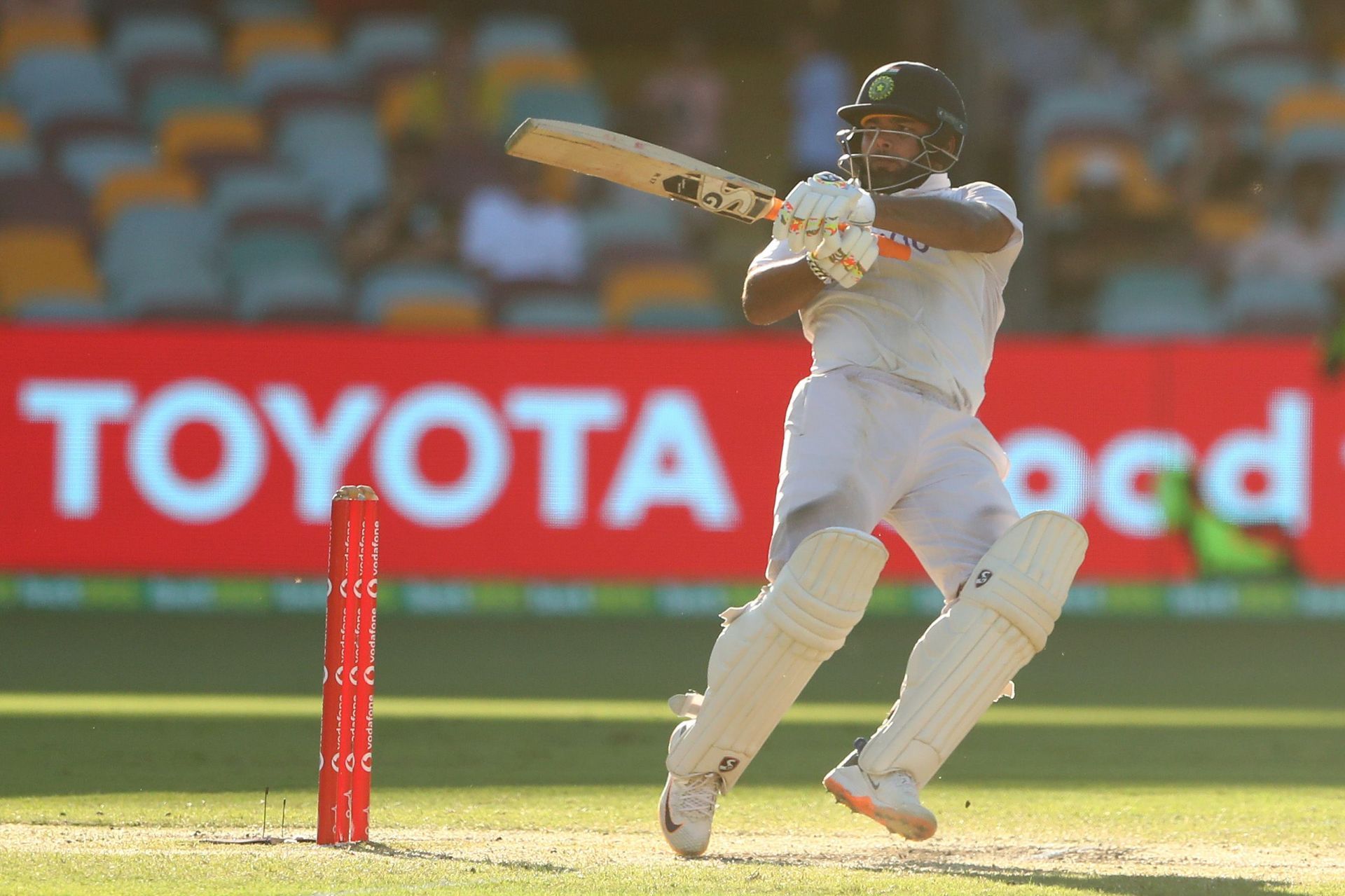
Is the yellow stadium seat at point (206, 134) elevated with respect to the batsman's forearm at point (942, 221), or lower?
elevated

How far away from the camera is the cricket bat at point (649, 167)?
469 cm

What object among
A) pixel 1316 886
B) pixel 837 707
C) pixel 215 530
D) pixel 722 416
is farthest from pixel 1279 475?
pixel 1316 886

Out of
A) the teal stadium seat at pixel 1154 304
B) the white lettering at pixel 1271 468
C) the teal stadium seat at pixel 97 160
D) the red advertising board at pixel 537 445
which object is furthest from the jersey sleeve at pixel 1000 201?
the teal stadium seat at pixel 97 160

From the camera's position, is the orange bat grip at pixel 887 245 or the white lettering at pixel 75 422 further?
the white lettering at pixel 75 422

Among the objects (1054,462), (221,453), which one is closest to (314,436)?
(221,453)

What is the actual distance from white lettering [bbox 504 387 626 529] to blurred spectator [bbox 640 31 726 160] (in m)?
3.57

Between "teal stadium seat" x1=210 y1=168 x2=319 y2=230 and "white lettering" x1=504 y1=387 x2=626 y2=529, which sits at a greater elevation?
"teal stadium seat" x1=210 y1=168 x2=319 y2=230

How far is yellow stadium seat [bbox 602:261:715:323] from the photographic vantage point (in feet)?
39.5

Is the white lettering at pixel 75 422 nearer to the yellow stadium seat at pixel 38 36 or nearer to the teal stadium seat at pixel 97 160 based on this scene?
the teal stadium seat at pixel 97 160

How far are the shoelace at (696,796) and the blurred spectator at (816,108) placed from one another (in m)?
8.65

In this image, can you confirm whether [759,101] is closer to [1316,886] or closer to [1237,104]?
[1237,104]

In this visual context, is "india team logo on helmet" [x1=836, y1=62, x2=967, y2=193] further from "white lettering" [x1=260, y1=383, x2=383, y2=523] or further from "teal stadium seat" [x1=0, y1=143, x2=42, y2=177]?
"teal stadium seat" [x1=0, y1=143, x2=42, y2=177]

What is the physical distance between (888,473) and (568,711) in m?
3.24

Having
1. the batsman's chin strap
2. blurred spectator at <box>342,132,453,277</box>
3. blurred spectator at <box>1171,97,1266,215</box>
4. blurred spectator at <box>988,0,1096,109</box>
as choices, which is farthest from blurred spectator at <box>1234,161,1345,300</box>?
the batsman's chin strap
